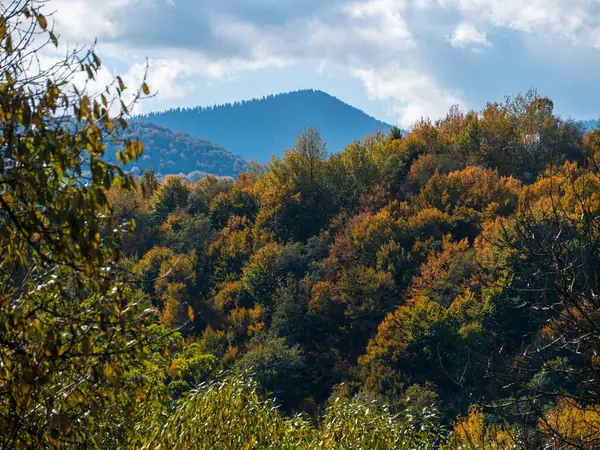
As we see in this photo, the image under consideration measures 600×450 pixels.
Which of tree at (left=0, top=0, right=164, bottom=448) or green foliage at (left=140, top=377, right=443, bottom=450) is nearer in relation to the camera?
tree at (left=0, top=0, right=164, bottom=448)

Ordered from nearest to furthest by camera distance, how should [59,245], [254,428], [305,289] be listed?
[59,245] → [254,428] → [305,289]

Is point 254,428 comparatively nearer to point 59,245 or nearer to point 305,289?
point 59,245

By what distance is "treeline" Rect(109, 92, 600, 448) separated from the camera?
33.5 metres

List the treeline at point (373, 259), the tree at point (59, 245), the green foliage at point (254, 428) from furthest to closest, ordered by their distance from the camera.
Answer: the treeline at point (373, 259) < the green foliage at point (254, 428) < the tree at point (59, 245)

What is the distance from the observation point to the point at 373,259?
1730 inches

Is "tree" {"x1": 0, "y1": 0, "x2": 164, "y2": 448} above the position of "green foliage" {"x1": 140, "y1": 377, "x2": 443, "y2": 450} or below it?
above

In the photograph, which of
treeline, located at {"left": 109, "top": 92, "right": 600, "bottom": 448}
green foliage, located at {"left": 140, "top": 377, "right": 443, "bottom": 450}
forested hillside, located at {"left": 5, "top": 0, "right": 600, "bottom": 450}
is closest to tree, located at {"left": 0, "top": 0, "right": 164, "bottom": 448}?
forested hillside, located at {"left": 5, "top": 0, "right": 600, "bottom": 450}

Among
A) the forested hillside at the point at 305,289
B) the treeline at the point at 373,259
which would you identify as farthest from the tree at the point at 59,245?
the treeline at the point at 373,259

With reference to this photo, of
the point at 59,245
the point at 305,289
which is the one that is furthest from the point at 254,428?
the point at 305,289

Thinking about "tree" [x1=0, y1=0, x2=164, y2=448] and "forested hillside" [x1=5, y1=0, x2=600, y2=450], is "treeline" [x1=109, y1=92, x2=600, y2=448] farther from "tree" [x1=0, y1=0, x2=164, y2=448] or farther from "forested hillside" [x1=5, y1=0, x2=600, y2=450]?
"tree" [x1=0, y1=0, x2=164, y2=448]

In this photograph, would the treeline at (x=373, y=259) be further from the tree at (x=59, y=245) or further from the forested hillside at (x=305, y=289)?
the tree at (x=59, y=245)

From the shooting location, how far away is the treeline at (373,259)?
110ft

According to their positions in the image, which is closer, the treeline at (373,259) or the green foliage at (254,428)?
the green foliage at (254,428)

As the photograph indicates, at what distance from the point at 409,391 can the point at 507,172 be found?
1031 inches
